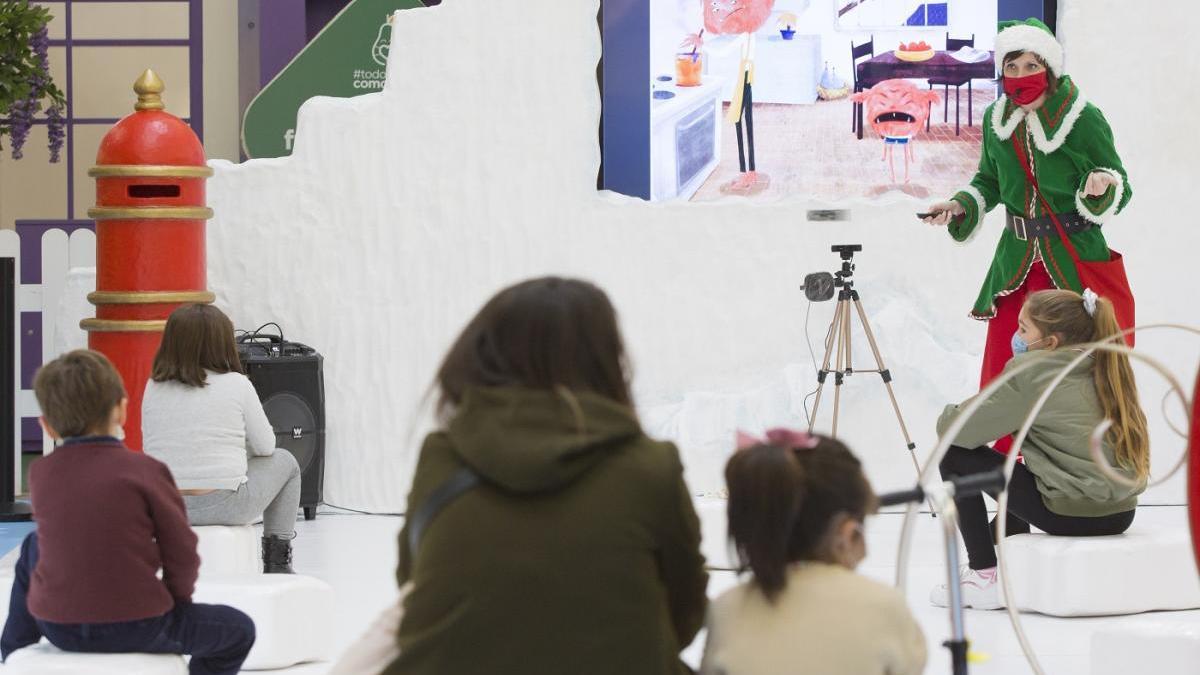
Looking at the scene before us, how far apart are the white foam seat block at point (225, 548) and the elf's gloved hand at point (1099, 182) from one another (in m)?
2.51

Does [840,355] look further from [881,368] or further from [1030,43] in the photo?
[1030,43]

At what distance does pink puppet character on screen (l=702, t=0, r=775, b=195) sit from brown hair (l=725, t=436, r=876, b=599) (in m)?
4.13

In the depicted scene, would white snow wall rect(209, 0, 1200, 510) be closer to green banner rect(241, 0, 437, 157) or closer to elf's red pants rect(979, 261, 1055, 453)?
elf's red pants rect(979, 261, 1055, 453)

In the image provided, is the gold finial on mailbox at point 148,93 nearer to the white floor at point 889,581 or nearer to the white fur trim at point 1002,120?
the white floor at point 889,581

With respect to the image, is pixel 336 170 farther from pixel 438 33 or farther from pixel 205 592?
pixel 205 592

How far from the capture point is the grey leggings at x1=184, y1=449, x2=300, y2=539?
4031 mm

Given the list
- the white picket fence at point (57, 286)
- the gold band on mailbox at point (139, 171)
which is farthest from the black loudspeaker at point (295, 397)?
the gold band on mailbox at point (139, 171)

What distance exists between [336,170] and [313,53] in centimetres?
268

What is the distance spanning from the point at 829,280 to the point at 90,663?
3.49 metres

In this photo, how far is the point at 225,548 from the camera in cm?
402

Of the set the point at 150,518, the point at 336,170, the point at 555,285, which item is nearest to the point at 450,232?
the point at 336,170

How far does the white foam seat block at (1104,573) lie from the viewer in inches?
158

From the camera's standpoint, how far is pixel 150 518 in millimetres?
2781

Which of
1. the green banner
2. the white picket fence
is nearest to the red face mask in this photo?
the white picket fence
